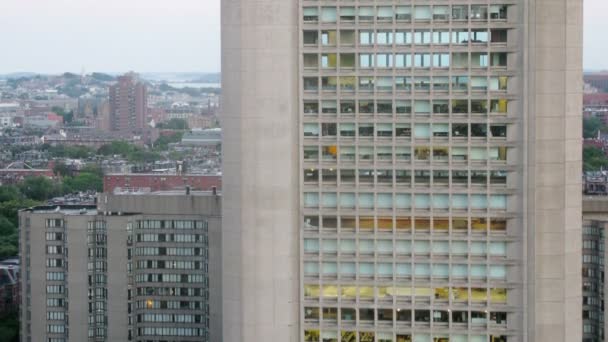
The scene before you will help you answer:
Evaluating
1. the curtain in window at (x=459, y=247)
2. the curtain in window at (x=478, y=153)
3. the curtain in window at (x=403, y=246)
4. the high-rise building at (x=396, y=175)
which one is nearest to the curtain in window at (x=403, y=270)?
the high-rise building at (x=396, y=175)

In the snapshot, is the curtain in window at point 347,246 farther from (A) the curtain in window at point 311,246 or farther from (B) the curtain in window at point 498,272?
(B) the curtain in window at point 498,272

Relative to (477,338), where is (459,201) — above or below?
above

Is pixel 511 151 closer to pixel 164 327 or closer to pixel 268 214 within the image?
pixel 268 214

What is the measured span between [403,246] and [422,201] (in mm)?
2282

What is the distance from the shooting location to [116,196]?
13050 cm

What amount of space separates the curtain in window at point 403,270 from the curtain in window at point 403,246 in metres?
0.65

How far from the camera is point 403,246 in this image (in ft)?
203

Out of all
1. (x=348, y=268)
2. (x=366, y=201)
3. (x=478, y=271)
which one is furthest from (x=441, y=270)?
(x=366, y=201)

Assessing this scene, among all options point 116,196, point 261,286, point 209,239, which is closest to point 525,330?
point 261,286

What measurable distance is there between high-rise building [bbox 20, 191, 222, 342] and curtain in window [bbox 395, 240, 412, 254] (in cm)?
6271

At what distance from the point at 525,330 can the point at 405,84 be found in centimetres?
1261

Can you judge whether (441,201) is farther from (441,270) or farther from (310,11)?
(310,11)

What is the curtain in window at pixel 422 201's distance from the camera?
2427 inches

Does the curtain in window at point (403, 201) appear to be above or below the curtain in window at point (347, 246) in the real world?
above
